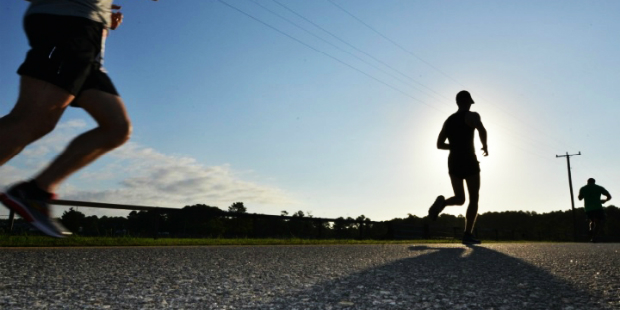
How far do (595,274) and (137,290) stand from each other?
3.05m

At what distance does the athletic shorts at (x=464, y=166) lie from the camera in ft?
24.7

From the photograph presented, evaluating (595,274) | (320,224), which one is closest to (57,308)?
(595,274)

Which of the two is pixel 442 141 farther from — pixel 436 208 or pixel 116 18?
pixel 116 18

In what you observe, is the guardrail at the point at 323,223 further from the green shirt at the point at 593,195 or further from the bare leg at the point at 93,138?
the green shirt at the point at 593,195

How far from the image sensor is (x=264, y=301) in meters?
2.33

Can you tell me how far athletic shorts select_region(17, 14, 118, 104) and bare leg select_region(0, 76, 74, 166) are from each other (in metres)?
0.04

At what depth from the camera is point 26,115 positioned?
2377mm

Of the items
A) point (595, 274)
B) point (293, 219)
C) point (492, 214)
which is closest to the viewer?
point (595, 274)

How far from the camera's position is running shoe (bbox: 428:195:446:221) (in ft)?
23.5

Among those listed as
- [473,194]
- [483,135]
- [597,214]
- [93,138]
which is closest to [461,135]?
[483,135]

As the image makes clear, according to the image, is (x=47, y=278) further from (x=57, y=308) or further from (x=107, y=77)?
(x=107, y=77)

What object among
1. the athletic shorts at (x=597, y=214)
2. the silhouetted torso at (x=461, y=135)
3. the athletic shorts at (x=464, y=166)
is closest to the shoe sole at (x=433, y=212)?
the athletic shorts at (x=464, y=166)

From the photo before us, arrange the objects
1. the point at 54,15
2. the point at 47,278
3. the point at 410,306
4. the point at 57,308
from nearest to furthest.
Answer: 1. the point at 57,308
2. the point at 410,306
3. the point at 54,15
4. the point at 47,278

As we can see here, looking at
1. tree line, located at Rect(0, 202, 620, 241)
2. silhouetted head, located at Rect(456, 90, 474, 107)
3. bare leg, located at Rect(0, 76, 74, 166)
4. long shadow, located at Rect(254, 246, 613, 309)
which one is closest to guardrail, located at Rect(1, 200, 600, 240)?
tree line, located at Rect(0, 202, 620, 241)
